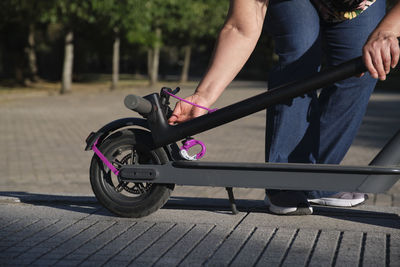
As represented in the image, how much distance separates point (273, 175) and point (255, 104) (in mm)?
334

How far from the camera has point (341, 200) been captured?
→ 3654 mm

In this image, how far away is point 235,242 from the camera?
3.05 meters

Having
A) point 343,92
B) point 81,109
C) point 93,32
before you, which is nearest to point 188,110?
point 343,92

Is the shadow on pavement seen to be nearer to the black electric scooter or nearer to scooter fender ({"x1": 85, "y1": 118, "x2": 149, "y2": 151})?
the black electric scooter

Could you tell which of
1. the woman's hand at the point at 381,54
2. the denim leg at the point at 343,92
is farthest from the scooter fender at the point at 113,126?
the woman's hand at the point at 381,54

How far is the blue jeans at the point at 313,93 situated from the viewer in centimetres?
347

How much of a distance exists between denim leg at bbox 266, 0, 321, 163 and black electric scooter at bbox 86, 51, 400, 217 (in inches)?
16.0

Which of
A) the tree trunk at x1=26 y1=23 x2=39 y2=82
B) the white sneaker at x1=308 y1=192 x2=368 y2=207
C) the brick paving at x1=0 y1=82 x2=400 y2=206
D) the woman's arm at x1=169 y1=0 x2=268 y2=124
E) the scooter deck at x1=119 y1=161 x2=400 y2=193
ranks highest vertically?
the woman's arm at x1=169 y1=0 x2=268 y2=124

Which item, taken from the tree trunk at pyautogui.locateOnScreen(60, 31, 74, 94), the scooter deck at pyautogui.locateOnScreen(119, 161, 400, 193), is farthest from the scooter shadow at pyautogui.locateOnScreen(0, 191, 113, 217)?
the tree trunk at pyautogui.locateOnScreen(60, 31, 74, 94)

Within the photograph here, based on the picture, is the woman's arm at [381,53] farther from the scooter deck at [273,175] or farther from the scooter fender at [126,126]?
the scooter fender at [126,126]

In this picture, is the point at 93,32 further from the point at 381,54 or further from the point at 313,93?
the point at 381,54

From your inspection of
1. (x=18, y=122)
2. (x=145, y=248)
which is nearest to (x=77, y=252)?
(x=145, y=248)

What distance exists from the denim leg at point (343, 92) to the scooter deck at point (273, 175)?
0.54m

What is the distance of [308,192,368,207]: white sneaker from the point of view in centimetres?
365
